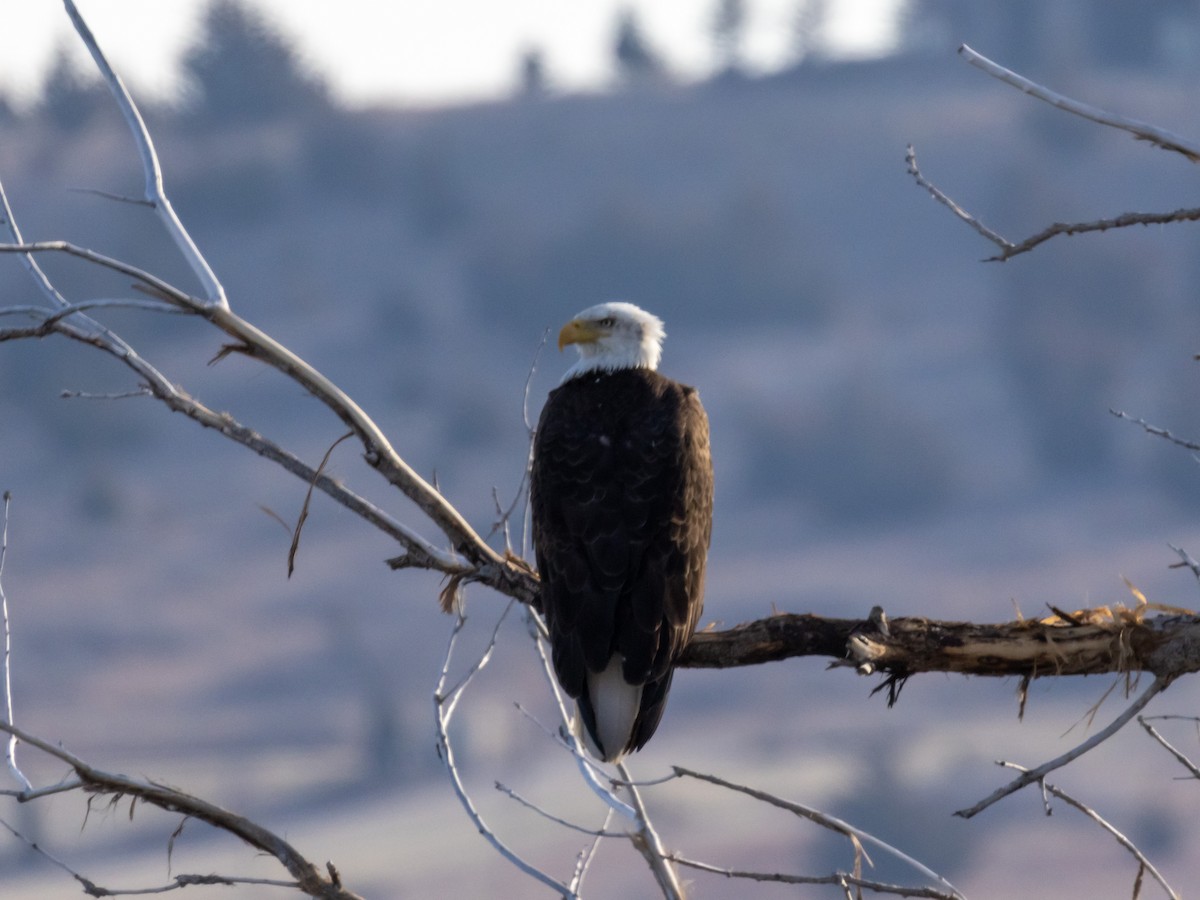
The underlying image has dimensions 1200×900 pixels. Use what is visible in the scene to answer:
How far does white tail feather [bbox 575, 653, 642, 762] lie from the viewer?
21.4ft

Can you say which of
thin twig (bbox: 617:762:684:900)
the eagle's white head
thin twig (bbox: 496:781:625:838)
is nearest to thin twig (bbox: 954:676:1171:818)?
thin twig (bbox: 617:762:684:900)

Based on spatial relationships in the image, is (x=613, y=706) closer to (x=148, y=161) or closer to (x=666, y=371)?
(x=148, y=161)

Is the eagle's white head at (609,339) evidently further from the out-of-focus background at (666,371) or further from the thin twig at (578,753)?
the out-of-focus background at (666,371)

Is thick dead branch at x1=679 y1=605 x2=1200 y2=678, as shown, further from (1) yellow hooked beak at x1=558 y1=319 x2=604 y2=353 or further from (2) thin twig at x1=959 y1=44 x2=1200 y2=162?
(1) yellow hooked beak at x1=558 y1=319 x2=604 y2=353

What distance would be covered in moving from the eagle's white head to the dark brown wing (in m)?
0.65

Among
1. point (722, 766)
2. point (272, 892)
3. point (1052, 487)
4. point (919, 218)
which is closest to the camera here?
point (272, 892)

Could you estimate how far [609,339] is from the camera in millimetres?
8078

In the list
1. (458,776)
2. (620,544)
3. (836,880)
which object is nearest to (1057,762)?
(836,880)

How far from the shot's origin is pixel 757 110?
10019cm

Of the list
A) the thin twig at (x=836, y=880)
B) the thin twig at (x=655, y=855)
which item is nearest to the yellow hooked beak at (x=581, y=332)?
the thin twig at (x=655, y=855)

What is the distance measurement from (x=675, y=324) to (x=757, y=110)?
2300 cm

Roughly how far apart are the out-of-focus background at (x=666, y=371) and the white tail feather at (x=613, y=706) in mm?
18459

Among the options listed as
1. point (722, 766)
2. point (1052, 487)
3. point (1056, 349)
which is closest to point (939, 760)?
point (722, 766)

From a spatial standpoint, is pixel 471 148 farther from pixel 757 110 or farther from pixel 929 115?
pixel 929 115
